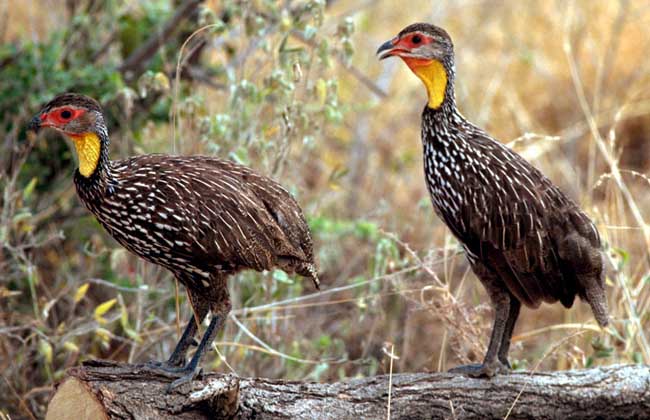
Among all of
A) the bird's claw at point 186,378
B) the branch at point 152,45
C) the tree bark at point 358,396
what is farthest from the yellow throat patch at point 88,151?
the branch at point 152,45

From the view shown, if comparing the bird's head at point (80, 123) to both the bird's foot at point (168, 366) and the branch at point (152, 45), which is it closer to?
the bird's foot at point (168, 366)

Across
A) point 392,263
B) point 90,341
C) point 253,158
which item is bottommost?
point 90,341

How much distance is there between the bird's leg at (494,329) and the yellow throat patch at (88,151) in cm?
187

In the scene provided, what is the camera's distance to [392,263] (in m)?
6.05

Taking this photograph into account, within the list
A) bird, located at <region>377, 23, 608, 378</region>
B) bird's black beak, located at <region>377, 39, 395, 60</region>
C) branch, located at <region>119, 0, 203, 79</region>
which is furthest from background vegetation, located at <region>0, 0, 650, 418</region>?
bird's black beak, located at <region>377, 39, 395, 60</region>

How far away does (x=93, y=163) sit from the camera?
15.5ft

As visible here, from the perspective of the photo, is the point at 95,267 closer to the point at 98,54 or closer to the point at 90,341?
the point at 90,341

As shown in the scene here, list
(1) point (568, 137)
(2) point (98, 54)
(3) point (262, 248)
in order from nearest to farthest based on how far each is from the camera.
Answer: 1. (3) point (262, 248)
2. (2) point (98, 54)
3. (1) point (568, 137)

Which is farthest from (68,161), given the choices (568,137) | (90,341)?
(568,137)

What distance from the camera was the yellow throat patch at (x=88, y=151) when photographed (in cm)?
473

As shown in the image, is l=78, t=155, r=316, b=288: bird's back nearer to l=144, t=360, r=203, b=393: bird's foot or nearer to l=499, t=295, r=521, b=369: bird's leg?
l=144, t=360, r=203, b=393: bird's foot

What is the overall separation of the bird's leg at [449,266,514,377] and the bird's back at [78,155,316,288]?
34.6 inches

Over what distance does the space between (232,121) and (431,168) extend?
1.57m

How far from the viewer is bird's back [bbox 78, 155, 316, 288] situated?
4598 millimetres
